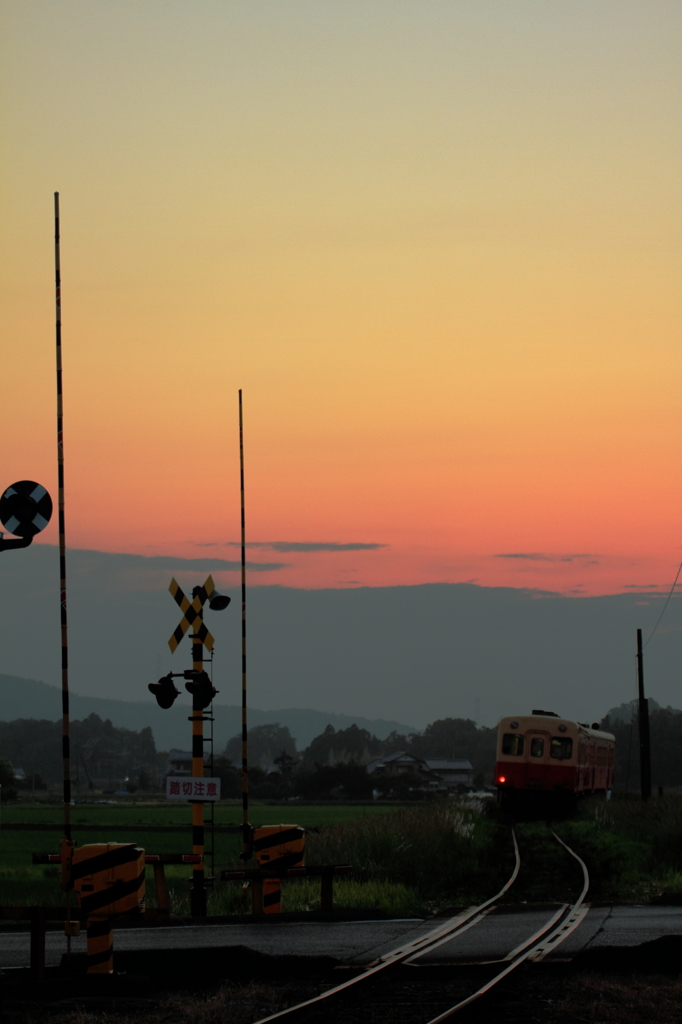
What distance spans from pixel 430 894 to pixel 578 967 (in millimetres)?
7115

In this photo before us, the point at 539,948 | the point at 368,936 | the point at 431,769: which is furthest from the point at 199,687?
the point at 431,769

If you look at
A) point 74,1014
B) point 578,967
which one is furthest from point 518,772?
point 74,1014

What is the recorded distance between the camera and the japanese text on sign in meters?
15.6

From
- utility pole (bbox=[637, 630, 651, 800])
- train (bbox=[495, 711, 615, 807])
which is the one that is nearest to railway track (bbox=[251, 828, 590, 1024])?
train (bbox=[495, 711, 615, 807])

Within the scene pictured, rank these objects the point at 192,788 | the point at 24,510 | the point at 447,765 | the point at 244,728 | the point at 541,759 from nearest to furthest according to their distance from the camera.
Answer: the point at 24,510, the point at 192,788, the point at 244,728, the point at 541,759, the point at 447,765

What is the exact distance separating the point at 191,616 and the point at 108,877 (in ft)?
17.2

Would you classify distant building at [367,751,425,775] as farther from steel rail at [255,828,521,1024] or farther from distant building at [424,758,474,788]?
steel rail at [255,828,521,1024]

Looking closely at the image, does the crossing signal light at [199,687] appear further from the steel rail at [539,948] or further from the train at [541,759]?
the train at [541,759]

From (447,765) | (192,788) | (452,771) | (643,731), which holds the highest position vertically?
(192,788)

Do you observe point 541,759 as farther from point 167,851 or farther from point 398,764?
point 398,764

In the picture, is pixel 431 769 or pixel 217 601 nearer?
pixel 217 601

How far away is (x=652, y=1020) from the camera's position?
9.26m

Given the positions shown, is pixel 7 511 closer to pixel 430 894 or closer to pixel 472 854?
pixel 430 894

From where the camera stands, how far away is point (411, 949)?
482 inches
